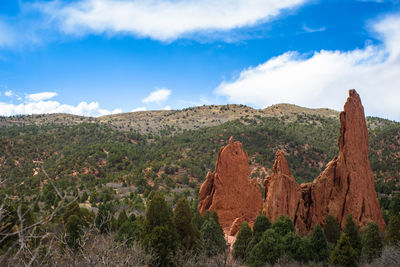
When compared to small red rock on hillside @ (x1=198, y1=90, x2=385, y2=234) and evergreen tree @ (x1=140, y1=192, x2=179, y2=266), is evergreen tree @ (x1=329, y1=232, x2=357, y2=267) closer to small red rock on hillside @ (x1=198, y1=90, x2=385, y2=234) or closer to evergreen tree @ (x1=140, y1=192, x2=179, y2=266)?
small red rock on hillside @ (x1=198, y1=90, x2=385, y2=234)

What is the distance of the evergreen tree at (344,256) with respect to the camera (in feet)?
60.2

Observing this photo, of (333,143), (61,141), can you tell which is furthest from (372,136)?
(61,141)

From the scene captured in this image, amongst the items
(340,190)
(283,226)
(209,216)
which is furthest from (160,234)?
(340,190)

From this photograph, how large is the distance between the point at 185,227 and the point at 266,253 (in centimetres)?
642

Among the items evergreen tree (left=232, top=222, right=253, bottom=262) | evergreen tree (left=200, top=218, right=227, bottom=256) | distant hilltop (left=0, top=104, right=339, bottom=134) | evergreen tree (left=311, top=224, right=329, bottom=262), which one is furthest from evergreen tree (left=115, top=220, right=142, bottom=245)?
distant hilltop (left=0, top=104, right=339, bottom=134)

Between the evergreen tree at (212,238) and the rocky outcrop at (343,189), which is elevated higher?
the rocky outcrop at (343,189)

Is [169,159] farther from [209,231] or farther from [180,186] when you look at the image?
[209,231]

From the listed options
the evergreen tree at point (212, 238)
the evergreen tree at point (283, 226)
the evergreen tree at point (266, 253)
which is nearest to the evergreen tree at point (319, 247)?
the evergreen tree at point (283, 226)

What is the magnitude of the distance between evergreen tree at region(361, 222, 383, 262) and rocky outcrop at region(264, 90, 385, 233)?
4.70 m

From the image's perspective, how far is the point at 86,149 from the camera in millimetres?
73625

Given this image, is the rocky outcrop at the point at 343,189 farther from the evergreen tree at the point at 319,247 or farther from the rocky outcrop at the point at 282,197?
the evergreen tree at the point at 319,247

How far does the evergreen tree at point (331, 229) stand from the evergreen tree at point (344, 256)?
6070 millimetres

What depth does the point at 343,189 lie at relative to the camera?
27.5 meters

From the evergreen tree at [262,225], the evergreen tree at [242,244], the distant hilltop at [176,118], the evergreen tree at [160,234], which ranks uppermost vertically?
the distant hilltop at [176,118]
